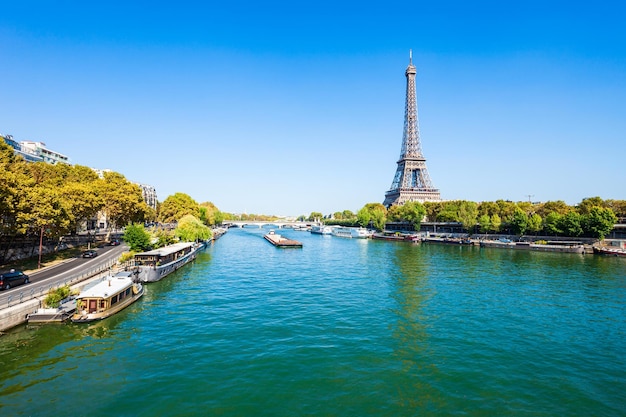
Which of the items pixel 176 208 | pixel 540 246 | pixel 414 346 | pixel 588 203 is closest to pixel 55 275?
pixel 414 346

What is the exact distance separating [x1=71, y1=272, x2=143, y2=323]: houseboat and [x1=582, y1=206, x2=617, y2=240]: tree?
10287 centimetres

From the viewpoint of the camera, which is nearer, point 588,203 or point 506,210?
point 588,203

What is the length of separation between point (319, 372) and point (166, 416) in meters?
8.13

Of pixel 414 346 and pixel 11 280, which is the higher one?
pixel 11 280

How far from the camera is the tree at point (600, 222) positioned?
85.8 metres

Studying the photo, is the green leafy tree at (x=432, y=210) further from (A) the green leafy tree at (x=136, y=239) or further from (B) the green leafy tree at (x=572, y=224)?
(A) the green leafy tree at (x=136, y=239)

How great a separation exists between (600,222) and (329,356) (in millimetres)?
94646

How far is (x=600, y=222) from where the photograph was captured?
85.9 m

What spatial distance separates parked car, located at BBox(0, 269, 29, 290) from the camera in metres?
30.5

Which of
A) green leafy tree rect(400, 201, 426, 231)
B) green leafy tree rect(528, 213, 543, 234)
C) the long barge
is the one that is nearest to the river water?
the long barge

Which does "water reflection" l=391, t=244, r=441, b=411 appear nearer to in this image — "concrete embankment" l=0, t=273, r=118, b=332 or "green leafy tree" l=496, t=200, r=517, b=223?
"concrete embankment" l=0, t=273, r=118, b=332

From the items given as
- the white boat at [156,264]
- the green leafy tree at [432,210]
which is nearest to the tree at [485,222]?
the green leafy tree at [432,210]

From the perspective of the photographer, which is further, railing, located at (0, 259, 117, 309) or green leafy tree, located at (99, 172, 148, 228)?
green leafy tree, located at (99, 172, 148, 228)

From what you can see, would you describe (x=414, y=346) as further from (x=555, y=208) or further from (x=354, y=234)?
(x=354, y=234)
